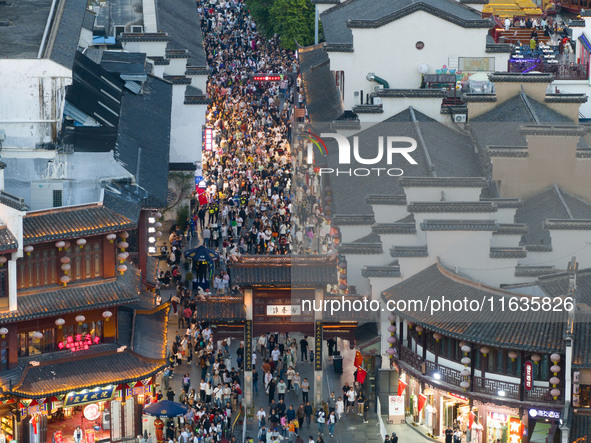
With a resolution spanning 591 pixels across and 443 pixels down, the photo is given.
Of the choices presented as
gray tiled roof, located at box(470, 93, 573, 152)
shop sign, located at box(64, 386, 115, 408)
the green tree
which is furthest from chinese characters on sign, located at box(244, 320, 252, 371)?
the green tree

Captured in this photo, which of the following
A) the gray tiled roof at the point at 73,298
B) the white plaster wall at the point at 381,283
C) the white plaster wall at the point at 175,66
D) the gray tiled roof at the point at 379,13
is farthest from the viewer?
the white plaster wall at the point at 175,66

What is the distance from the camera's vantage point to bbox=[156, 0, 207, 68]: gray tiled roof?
144m

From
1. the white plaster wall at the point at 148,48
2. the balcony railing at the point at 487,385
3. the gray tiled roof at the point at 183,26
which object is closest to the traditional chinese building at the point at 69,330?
the balcony railing at the point at 487,385

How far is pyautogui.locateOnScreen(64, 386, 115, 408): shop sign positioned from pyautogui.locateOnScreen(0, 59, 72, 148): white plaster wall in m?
13.8

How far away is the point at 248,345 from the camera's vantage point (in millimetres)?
96500

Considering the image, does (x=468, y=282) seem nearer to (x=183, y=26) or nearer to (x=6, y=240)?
(x=6, y=240)

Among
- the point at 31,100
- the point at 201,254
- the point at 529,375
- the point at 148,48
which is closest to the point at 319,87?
the point at 148,48

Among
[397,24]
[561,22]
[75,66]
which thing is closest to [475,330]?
[75,66]

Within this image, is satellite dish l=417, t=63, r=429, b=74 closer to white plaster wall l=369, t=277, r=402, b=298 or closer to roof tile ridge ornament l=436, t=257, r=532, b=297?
white plaster wall l=369, t=277, r=402, b=298

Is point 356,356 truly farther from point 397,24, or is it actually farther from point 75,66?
point 397,24

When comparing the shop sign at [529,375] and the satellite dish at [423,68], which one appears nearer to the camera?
the shop sign at [529,375]

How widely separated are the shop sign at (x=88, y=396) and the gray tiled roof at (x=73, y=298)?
4045mm

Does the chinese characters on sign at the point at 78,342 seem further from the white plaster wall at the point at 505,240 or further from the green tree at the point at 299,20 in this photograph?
the green tree at the point at 299,20

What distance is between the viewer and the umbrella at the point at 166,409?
297ft
